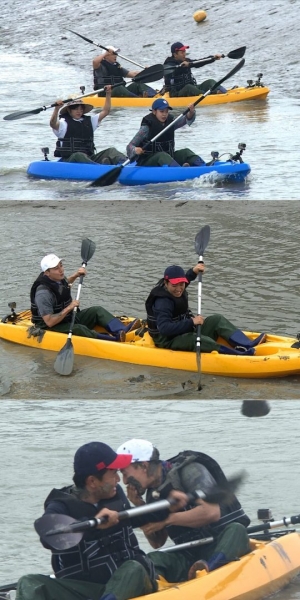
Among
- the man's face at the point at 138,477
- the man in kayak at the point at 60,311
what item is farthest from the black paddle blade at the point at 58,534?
the man in kayak at the point at 60,311

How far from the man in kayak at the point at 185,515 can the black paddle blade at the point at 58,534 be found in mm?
443

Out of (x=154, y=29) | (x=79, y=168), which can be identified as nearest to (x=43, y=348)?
(x=79, y=168)

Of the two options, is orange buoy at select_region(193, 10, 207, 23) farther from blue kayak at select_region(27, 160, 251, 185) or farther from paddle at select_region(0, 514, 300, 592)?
Answer: paddle at select_region(0, 514, 300, 592)

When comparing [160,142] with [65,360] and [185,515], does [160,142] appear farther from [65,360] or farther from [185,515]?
[185,515]

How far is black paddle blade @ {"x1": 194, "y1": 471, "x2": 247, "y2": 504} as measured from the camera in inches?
256

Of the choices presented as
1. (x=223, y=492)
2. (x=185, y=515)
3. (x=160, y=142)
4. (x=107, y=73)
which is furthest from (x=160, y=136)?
(x=185, y=515)

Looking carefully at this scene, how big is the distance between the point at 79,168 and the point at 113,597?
12217 mm

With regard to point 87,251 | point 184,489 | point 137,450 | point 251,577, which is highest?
point 87,251

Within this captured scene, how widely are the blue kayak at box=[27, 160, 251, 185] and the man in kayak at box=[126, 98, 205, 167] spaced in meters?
0.13

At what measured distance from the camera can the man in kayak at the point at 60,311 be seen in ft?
35.1

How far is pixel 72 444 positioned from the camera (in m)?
9.05

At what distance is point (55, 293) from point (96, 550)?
4.67 metres

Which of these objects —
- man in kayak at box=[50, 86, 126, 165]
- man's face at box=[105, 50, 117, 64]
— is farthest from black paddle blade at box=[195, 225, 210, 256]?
man's face at box=[105, 50, 117, 64]

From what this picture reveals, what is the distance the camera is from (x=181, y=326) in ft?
33.7
